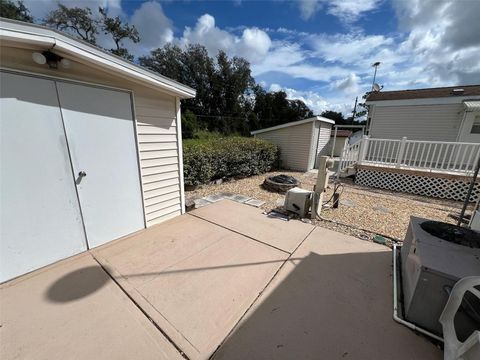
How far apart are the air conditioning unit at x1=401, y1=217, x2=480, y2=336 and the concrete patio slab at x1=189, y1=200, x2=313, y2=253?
145 centimetres

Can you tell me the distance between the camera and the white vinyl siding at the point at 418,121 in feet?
26.6

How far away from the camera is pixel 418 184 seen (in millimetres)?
6082

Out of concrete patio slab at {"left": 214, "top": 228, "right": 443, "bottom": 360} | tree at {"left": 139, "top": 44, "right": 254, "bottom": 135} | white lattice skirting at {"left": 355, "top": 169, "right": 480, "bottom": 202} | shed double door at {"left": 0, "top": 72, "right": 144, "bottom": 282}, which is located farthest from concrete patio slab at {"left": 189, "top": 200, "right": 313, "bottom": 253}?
tree at {"left": 139, "top": 44, "right": 254, "bottom": 135}

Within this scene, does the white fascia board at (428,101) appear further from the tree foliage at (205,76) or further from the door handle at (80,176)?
the tree foliage at (205,76)

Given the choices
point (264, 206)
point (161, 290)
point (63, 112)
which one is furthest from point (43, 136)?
point (264, 206)

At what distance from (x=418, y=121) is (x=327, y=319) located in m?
10.6

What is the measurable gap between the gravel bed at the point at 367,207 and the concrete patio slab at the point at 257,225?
21.5 inches

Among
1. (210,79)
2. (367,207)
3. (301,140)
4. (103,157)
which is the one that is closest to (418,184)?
(367,207)

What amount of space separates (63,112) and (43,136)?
14.3 inches

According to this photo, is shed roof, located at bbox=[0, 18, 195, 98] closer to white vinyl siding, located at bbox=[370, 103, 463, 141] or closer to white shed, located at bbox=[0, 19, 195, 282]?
white shed, located at bbox=[0, 19, 195, 282]

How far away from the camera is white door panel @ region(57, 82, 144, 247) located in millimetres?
2492

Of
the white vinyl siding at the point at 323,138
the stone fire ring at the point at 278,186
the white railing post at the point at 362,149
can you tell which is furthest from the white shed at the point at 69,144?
the white vinyl siding at the point at 323,138

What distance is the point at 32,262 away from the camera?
236cm

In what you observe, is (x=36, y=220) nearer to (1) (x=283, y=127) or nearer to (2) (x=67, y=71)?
(2) (x=67, y=71)
